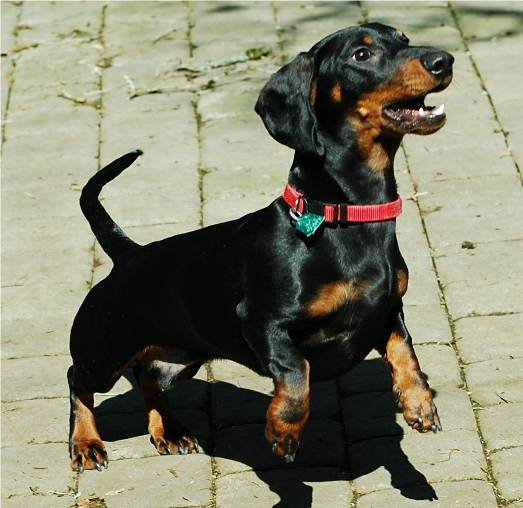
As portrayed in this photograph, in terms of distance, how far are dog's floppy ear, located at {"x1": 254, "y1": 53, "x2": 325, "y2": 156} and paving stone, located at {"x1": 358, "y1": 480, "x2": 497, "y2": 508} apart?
143 centimetres

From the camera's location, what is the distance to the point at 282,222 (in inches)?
194

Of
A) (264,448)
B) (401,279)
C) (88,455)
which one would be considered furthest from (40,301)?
(401,279)

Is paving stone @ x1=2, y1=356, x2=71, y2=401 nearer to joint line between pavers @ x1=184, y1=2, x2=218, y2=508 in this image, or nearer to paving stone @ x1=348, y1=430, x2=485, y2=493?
joint line between pavers @ x1=184, y1=2, x2=218, y2=508

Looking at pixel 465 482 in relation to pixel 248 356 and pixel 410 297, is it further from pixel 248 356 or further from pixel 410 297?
pixel 410 297

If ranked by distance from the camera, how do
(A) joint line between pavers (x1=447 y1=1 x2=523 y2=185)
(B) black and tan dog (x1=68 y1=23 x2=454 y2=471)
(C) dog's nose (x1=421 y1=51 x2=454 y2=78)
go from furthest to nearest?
(A) joint line between pavers (x1=447 y1=1 x2=523 y2=185), (B) black and tan dog (x1=68 y1=23 x2=454 y2=471), (C) dog's nose (x1=421 y1=51 x2=454 y2=78)

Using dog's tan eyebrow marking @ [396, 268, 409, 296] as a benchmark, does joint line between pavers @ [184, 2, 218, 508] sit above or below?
below

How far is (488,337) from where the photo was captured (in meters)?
6.24

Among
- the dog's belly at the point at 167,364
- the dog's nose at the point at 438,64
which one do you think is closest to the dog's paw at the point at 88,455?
→ the dog's belly at the point at 167,364

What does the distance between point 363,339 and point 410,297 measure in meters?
1.68

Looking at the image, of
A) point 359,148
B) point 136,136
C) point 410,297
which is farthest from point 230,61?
point 359,148

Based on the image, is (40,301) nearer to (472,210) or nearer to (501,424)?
(472,210)

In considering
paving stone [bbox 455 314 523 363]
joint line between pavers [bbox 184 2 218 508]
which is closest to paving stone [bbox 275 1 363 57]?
joint line between pavers [bbox 184 2 218 508]

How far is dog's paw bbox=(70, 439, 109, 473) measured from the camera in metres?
5.59

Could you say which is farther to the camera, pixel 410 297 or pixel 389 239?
pixel 410 297
